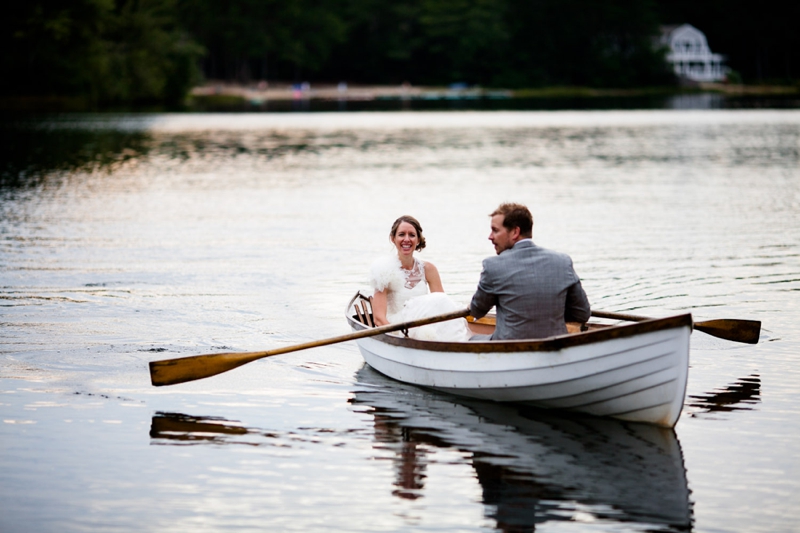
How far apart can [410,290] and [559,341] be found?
2.64 m

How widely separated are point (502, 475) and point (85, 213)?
18.2 m

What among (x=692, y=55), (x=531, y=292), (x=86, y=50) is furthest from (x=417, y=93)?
(x=531, y=292)

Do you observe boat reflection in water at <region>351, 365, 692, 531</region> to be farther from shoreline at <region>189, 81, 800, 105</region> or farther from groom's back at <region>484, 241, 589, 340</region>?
shoreline at <region>189, 81, 800, 105</region>

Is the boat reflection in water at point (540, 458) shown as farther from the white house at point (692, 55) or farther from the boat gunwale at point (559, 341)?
the white house at point (692, 55)

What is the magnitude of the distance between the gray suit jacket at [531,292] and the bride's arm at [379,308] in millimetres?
1798

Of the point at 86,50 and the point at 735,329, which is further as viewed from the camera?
the point at 86,50

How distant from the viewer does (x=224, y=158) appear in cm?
3984


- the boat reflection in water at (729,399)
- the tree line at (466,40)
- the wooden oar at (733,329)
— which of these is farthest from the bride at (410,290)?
the tree line at (466,40)

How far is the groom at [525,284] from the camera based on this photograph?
8.70 metres

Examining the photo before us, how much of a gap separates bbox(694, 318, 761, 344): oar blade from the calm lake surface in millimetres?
292

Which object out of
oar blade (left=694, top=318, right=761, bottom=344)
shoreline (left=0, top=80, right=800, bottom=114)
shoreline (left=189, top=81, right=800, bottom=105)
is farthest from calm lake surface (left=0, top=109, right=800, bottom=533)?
shoreline (left=189, top=81, right=800, bottom=105)

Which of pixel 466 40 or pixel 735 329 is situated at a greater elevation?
pixel 466 40

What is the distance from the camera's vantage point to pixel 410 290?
10.8 m

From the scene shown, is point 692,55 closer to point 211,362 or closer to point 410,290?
point 410,290
